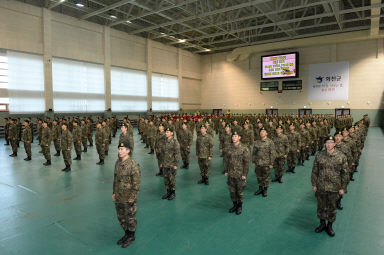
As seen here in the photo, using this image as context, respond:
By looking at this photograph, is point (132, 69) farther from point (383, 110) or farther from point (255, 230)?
point (383, 110)

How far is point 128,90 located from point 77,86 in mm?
5646

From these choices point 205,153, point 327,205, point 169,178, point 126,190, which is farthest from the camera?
point 205,153

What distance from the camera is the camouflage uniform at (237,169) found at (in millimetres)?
4941

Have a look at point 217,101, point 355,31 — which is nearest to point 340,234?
point 355,31

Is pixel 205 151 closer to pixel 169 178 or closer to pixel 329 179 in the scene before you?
pixel 169 178

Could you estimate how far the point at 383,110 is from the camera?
2502cm

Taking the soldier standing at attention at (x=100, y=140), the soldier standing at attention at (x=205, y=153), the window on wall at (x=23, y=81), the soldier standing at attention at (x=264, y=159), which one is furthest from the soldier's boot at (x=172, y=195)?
the window on wall at (x=23, y=81)

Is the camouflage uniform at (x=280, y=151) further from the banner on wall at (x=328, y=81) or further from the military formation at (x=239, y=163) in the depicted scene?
the banner on wall at (x=328, y=81)

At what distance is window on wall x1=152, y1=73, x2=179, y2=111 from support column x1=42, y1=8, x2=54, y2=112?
11798 millimetres

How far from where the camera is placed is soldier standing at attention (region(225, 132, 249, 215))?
4.94m

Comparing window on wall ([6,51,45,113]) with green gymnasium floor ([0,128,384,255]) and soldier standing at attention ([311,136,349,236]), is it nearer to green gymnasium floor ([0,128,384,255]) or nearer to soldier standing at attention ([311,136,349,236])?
green gymnasium floor ([0,128,384,255])

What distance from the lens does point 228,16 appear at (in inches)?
902

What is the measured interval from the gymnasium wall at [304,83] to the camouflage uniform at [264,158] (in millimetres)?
24999

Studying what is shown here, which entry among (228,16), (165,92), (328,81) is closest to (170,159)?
(228,16)
